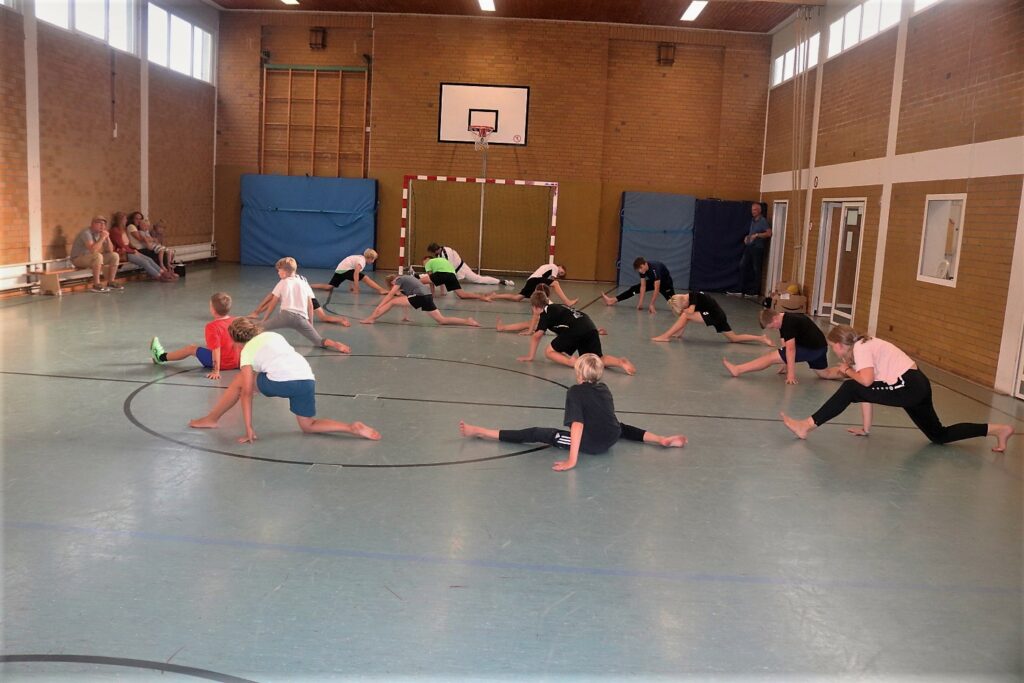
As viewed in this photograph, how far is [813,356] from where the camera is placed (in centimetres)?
1010

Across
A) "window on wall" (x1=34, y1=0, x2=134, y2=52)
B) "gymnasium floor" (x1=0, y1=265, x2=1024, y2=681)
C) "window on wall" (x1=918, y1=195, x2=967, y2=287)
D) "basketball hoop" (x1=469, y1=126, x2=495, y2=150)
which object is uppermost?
"window on wall" (x1=34, y1=0, x2=134, y2=52)

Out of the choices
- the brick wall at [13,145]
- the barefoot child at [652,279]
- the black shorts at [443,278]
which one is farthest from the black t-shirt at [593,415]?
the brick wall at [13,145]

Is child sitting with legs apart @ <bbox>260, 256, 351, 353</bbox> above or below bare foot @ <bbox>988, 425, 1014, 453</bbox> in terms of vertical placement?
above

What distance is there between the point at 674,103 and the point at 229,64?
→ 11859 mm

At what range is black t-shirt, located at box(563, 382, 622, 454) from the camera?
6477 mm

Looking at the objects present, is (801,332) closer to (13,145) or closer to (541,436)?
(541,436)

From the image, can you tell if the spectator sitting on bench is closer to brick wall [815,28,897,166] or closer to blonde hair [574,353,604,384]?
blonde hair [574,353,604,384]

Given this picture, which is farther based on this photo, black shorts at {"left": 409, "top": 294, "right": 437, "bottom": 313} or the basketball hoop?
the basketball hoop

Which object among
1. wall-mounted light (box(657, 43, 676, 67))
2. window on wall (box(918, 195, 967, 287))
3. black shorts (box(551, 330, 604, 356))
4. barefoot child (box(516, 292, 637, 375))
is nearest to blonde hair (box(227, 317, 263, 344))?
barefoot child (box(516, 292, 637, 375))

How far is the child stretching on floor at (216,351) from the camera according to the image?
868 cm

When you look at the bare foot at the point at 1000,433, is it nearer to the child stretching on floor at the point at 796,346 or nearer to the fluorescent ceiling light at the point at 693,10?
the child stretching on floor at the point at 796,346

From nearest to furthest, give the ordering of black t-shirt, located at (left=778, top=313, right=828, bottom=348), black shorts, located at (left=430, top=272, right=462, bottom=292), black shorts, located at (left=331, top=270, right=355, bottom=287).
Answer: black t-shirt, located at (left=778, top=313, right=828, bottom=348)
black shorts, located at (left=430, top=272, right=462, bottom=292)
black shorts, located at (left=331, top=270, right=355, bottom=287)

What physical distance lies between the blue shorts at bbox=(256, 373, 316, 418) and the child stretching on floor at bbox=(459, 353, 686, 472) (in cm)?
126

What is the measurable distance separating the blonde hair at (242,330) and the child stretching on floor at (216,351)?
1932mm
